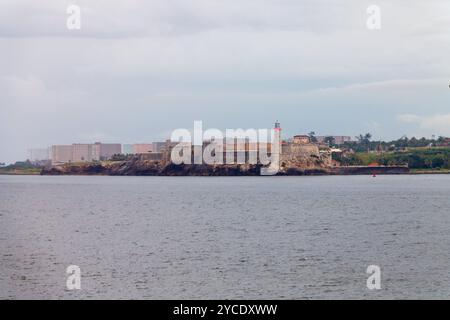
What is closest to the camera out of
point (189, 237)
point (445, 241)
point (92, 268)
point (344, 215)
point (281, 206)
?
point (92, 268)

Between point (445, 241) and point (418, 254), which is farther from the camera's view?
point (445, 241)

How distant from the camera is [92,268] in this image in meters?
39.3

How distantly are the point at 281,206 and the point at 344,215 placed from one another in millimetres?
14421

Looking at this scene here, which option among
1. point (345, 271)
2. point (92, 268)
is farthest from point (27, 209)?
point (345, 271)

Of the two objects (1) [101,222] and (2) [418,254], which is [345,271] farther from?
(1) [101,222]
